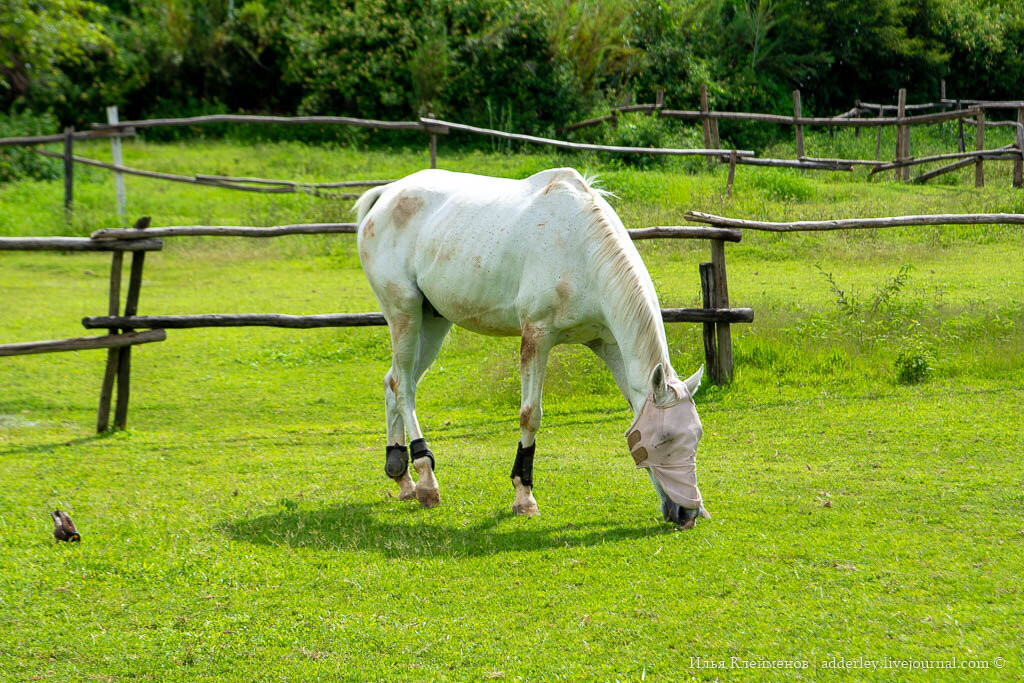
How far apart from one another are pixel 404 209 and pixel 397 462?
5.23 ft

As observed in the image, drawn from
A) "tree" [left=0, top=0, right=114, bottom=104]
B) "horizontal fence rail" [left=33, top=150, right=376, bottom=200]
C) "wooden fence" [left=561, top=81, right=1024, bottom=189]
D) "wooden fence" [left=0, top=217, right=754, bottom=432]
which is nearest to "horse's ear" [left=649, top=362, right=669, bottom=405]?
"wooden fence" [left=0, top=217, right=754, bottom=432]

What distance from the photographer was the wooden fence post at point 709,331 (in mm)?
8102

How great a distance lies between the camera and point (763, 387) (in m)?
8.14

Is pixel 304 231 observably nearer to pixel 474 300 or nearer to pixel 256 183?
pixel 474 300

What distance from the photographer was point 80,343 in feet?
24.8

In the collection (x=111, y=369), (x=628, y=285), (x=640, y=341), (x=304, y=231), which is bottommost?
(x=111, y=369)

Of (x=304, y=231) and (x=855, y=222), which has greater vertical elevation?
(x=855, y=222)

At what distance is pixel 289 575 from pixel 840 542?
106 inches

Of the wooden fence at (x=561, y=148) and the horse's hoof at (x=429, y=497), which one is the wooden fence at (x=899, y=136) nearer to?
the wooden fence at (x=561, y=148)

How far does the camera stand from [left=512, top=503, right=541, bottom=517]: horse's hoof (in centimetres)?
535

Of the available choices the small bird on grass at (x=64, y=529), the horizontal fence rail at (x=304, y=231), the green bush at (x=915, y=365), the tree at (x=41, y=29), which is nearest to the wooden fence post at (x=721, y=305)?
the horizontal fence rail at (x=304, y=231)

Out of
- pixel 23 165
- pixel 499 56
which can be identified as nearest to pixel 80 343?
pixel 23 165

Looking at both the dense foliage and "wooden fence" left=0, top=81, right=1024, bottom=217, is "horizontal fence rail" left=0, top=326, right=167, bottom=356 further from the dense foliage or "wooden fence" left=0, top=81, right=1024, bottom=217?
the dense foliage

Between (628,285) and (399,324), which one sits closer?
(628,285)
